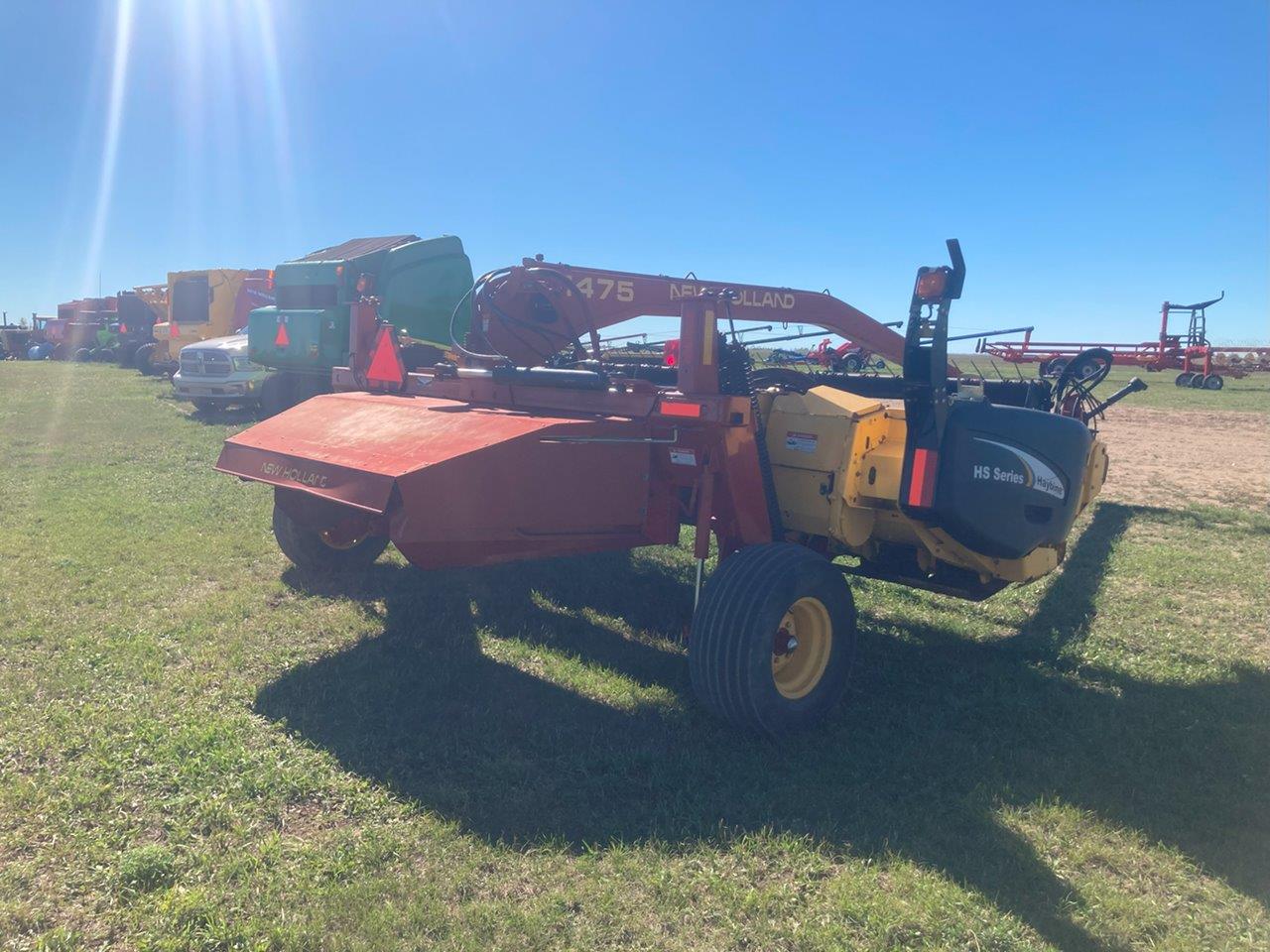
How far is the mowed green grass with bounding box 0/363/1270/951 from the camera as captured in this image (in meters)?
2.76

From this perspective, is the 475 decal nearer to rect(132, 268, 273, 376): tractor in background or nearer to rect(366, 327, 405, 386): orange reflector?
rect(366, 327, 405, 386): orange reflector

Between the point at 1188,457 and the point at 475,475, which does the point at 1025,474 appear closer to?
the point at 475,475

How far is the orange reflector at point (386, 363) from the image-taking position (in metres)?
5.20

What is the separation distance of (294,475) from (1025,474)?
3.37m

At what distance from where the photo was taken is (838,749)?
12.8ft

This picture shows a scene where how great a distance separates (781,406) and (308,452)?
2233mm

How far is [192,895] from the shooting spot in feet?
8.90

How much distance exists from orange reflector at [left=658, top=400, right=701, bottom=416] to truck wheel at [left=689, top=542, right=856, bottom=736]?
2.09ft

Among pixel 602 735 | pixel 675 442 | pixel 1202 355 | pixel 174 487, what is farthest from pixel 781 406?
pixel 1202 355

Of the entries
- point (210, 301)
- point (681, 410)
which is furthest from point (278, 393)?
point (681, 410)

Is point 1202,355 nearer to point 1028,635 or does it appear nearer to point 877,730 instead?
point 1028,635

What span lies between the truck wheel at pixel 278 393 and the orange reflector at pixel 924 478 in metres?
11.6

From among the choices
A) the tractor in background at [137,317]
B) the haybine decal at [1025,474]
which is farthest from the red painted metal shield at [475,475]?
the tractor in background at [137,317]

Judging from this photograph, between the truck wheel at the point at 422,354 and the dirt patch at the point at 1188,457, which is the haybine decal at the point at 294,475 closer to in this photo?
the truck wheel at the point at 422,354
